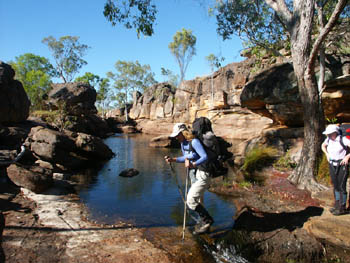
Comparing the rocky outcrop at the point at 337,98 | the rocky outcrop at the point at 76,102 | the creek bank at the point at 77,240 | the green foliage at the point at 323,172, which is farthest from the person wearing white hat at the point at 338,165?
the rocky outcrop at the point at 76,102

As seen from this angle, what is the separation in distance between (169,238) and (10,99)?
16.4 m

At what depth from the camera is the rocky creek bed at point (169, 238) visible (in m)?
4.39

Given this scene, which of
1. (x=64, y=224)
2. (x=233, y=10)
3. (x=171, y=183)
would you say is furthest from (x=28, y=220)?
(x=233, y=10)

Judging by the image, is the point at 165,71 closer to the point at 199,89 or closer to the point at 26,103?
the point at 199,89

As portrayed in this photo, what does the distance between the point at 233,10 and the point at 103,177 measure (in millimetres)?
10095

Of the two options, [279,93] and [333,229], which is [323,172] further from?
[279,93]

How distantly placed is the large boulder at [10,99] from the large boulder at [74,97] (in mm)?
12521

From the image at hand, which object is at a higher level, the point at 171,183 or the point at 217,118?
the point at 217,118

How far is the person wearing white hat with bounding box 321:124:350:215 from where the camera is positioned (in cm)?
547

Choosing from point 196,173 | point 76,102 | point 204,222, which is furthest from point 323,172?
point 76,102

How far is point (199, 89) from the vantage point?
37500 mm

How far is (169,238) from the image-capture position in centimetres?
525

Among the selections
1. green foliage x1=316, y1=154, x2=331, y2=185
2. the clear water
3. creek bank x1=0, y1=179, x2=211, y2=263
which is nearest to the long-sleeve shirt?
creek bank x1=0, y1=179, x2=211, y2=263

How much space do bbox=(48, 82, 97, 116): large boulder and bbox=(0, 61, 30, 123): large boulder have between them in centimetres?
1252
